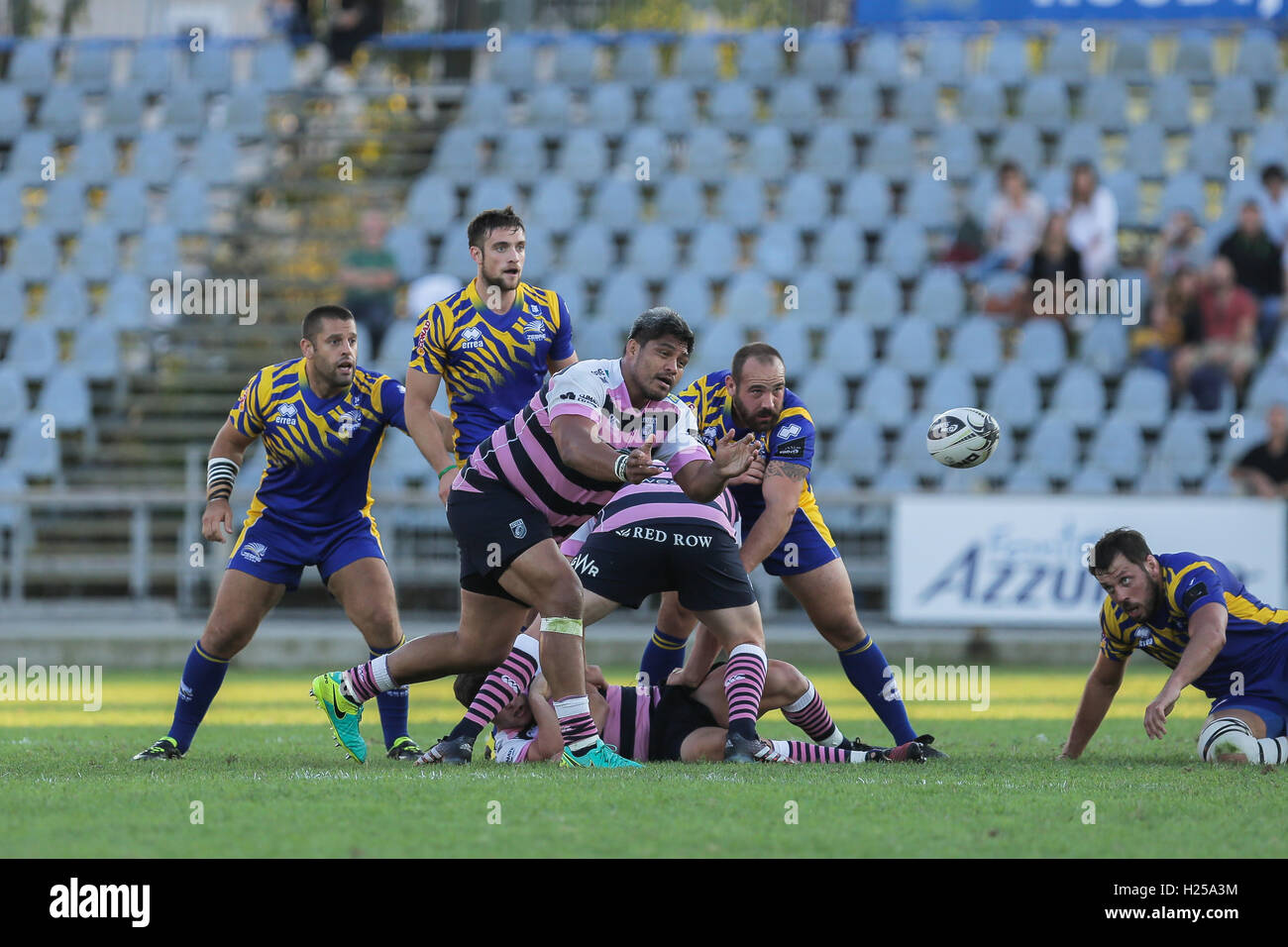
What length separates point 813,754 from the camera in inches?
302

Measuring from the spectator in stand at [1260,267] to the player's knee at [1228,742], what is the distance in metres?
9.84

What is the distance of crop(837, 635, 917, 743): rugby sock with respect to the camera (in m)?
8.00

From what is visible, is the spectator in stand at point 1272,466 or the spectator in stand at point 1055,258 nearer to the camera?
the spectator in stand at point 1272,466

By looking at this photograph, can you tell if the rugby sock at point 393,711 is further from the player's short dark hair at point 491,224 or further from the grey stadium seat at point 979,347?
the grey stadium seat at point 979,347

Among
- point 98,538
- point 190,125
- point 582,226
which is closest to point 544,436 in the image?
point 98,538

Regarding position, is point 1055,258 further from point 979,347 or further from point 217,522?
point 217,522

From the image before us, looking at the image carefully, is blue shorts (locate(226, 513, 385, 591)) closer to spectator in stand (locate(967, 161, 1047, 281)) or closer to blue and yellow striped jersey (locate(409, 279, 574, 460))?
blue and yellow striped jersey (locate(409, 279, 574, 460))

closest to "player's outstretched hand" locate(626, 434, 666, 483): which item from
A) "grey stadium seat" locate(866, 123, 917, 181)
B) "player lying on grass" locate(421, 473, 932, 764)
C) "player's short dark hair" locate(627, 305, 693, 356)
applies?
"player's short dark hair" locate(627, 305, 693, 356)

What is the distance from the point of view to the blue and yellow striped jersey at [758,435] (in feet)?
26.1

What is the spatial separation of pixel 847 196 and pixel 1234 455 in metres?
5.54

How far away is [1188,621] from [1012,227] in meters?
10.0

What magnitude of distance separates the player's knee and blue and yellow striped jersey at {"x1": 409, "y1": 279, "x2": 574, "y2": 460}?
12.8 ft

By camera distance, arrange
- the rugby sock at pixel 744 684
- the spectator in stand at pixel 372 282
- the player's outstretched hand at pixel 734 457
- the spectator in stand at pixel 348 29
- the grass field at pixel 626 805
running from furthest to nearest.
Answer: the spectator in stand at pixel 348 29 < the spectator in stand at pixel 372 282 < the rugby sock at pixel 744 684 < the player's outstretched hand at pixel 734 457 < the grass field at pixel 626 805

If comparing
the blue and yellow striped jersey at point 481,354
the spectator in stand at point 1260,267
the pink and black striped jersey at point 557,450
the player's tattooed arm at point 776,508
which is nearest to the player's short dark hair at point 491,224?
the blue and yellow striped jersey at point 481,354
